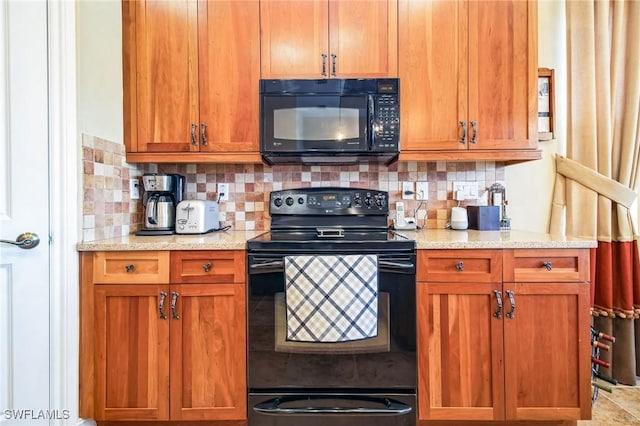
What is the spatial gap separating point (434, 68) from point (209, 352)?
1.83 m

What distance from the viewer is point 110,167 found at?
1.59m

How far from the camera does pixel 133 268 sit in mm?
1393

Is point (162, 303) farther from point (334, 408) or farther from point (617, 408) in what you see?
point (617, 408)

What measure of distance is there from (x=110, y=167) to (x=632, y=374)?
10.6 ft

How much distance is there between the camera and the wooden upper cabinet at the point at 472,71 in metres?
1.66

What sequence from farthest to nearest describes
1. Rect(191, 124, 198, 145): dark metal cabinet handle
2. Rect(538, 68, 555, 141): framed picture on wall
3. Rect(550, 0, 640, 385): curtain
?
Rect(538, 68, 555, 141): framed picture on wall
Rect(550, 0, 640, 385): curtain
Rect(191, 124, 198, 145): dark metal cabinet handle

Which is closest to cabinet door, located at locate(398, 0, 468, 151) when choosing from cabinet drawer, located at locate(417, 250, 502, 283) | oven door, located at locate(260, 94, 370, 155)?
oven door, located at locate(260, 94, 370, 155)

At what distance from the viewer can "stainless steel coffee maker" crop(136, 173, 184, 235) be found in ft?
5.63

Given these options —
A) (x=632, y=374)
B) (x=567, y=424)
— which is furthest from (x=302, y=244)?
(x=632, y=374)

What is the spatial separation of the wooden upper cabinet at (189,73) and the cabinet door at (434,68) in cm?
82

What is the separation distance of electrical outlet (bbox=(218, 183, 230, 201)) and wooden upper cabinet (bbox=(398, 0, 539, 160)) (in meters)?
1.17

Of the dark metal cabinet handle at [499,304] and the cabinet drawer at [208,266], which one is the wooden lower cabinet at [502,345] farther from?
the cabinet drawer at [208,266]

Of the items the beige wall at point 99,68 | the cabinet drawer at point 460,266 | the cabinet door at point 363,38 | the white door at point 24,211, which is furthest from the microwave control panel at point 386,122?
the white door at point 24,211

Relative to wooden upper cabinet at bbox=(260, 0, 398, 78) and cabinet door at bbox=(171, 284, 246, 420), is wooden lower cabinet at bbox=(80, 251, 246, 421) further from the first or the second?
wooden upper cabinet at bbox=(260, 0, 398, 78)
